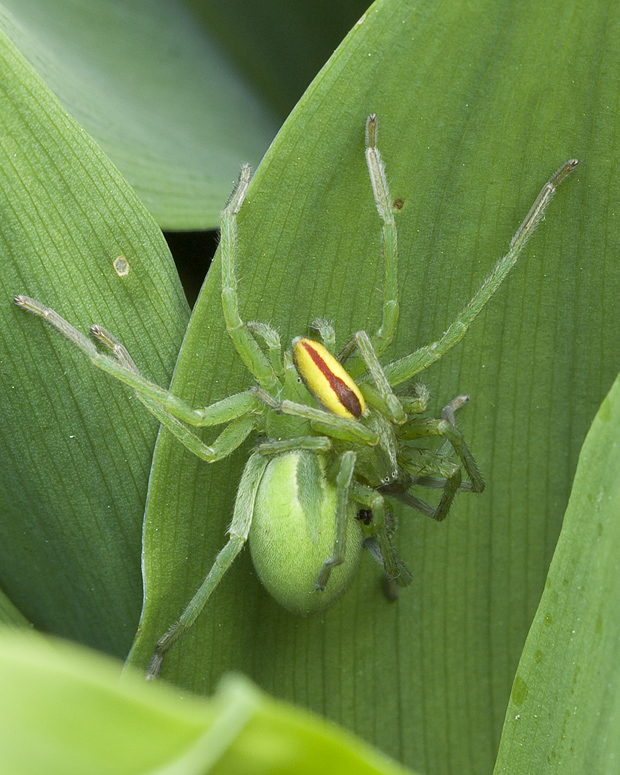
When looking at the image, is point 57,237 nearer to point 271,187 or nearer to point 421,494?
point 271,187

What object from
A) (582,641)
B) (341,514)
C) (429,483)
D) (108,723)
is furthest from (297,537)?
(108,723)

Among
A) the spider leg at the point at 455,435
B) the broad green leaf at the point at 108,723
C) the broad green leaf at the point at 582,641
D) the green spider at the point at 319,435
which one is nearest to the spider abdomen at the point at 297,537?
the green spider at the point at 319,435

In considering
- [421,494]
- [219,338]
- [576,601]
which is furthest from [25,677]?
[421,494]

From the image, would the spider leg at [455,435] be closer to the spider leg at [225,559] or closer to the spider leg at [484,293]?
the spider leg at [484,293]

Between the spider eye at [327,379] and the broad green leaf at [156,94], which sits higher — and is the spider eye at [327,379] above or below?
below

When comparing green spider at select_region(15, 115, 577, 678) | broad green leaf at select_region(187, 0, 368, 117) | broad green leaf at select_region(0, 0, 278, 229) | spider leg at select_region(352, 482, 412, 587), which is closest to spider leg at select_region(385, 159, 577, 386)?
green spider at select_region(15, 115, 577, 678)

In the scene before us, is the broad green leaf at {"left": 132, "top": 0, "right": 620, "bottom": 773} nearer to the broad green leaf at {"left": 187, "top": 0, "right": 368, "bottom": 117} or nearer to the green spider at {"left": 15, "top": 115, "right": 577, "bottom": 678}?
the green spider at {"left": 15, "top": 115, "right": 577, "bottom": 678}
